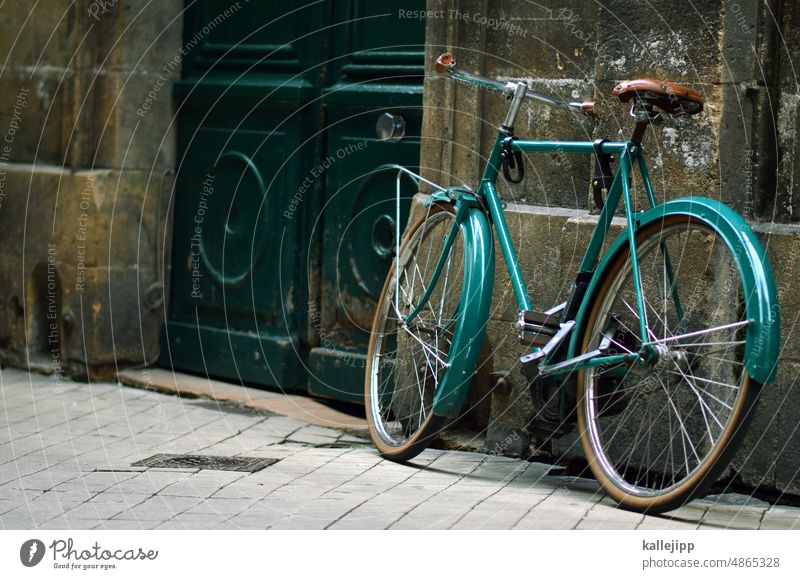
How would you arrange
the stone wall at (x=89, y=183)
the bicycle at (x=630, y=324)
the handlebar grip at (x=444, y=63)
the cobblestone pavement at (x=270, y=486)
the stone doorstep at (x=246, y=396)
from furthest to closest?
1. the stone wall at (x=89, y=183)
2. the stone doorstep at (x=246, y=396)
3. the handlebar grip at (x=444, y=63)
4. the cobblestone pavement at (x=270, y=486)
5. the bicycle at (x=630, y=324)

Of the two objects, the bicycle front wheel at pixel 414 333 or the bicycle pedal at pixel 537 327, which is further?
the bicycle front wheel at pixel 414 333

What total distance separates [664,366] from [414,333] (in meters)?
1.17

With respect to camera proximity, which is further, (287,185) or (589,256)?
(287,185)

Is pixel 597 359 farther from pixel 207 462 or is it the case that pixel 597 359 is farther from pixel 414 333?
pixel 207 462

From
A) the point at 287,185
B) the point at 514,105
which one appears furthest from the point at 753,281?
the point at 287,185

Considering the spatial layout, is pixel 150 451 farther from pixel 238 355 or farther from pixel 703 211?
pixel 703 211

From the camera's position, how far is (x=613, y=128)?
5195mm

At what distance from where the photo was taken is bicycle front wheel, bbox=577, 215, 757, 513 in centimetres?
455

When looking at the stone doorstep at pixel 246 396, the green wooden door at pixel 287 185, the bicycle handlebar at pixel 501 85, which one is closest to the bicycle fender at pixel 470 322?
the bicycle handlebar at pixel 501 85

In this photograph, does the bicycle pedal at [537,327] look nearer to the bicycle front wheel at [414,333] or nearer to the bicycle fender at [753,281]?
the bicycle front wheel at [414,333]

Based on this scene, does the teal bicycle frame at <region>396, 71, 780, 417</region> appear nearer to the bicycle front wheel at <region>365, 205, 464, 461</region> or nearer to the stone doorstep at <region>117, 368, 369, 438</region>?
the bicycle front wheel at <region>365, 205, 464, 461</region>

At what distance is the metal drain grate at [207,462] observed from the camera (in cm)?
525

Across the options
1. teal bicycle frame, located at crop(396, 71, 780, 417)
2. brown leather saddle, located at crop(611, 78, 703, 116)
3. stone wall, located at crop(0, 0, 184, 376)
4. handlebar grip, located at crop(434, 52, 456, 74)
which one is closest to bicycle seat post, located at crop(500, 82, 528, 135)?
teal bicycle frame, located at crop(396, 71, 780, 417)

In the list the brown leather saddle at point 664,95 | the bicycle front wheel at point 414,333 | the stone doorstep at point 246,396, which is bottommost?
the stone doorstep at point 246,396
